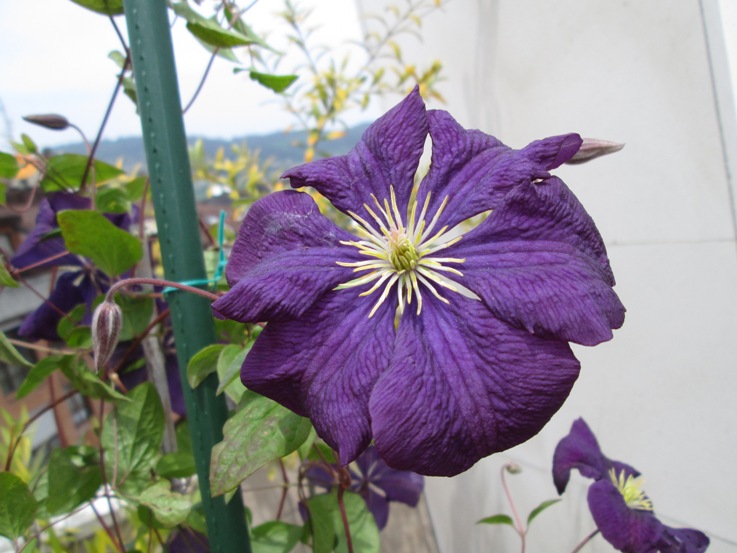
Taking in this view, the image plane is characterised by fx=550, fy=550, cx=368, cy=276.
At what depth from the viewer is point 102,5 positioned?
59 centimetres

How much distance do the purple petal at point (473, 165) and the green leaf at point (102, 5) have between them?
42cm

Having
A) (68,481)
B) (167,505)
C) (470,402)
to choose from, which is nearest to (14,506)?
(68,481)

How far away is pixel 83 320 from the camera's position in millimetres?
701

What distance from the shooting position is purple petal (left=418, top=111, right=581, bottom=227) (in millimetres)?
350

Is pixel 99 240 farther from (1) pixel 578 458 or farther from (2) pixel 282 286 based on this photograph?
(1) pixel 578 458

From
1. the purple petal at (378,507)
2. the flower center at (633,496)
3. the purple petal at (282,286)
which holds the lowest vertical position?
the purple petal at (378,507)

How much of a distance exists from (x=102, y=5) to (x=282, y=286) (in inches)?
17.8

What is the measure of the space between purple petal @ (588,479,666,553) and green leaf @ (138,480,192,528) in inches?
15.8

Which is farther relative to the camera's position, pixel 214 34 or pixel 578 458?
pixel 578 458

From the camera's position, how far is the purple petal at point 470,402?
0.99 feet

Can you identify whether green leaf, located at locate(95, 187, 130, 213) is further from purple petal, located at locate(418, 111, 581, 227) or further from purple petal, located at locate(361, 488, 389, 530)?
purple petal, located at locate(361, 488, 389, 530)

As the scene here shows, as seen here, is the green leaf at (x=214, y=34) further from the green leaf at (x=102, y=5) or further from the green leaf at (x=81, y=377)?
the green leaf at (x=81, y=377)

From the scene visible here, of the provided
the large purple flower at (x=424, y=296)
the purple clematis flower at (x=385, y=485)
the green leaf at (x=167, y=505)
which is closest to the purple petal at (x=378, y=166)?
the large purple flower at (x=424, y=296)

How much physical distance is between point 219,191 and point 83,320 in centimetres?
65
